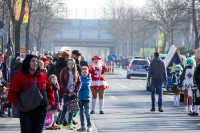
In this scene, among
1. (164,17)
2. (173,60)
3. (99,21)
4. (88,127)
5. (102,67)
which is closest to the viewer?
(88,127)

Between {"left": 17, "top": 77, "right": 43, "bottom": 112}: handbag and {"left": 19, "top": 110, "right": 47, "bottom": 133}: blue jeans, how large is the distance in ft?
0.34

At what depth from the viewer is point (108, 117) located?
1903 cm

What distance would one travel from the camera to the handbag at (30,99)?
32.7 ft

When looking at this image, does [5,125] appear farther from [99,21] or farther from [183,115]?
[99,21]

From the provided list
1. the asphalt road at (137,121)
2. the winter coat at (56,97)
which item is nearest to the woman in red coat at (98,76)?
the asphalt road at (137,121)

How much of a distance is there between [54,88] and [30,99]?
5688 millimetres

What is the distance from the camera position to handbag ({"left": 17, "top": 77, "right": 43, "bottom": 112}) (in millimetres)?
9977

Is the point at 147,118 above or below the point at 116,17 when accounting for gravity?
below

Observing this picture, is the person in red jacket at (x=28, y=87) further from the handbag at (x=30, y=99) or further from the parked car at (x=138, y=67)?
the parked car at (x=138, y=67)

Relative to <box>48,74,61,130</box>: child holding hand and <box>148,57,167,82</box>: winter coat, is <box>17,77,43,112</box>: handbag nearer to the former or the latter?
<box>48,74,61,130</box>: child holding hand

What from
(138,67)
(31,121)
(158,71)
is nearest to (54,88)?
(31,121)

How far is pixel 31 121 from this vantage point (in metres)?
10.1

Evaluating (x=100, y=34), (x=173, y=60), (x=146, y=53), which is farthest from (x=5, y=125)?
(x=100, y=34)

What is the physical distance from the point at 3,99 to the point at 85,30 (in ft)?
435
